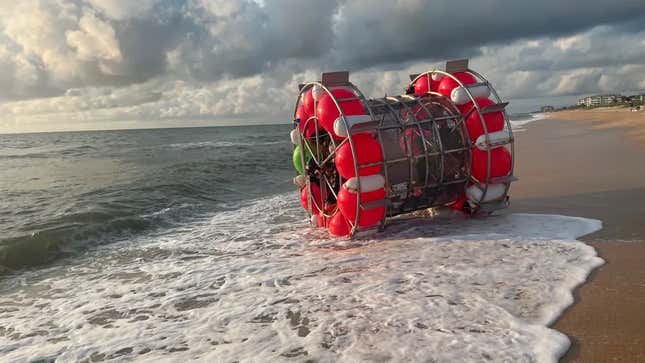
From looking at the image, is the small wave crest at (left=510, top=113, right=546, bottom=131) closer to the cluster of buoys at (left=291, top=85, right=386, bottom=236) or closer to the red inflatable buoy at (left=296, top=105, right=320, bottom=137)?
the red inflatable buoy at (left=296, top=105, right=320, bottom=137)

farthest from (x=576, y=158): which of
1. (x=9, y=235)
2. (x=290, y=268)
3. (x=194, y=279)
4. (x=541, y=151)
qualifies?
(x=9, y=235)

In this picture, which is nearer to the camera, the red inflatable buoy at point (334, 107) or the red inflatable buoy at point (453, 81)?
the red inflatable buoy at point (334, 107)

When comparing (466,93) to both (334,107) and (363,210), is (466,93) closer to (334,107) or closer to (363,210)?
(334,107)

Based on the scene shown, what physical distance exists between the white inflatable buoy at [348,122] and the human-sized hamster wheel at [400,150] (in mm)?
15

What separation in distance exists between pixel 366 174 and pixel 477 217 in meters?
2.92

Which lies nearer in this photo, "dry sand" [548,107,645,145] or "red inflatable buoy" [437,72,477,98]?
"red inflatable buoy" [437,72,477,98]

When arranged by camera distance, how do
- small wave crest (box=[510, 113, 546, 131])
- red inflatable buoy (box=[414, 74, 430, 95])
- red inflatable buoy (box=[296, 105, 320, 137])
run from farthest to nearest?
small wave crest (box=[510, 113, 546, 131]), red inflatable buoy (box=[414, 74, 430, 95]), red inflatable buoy (box=[296, 105, 320, 137])

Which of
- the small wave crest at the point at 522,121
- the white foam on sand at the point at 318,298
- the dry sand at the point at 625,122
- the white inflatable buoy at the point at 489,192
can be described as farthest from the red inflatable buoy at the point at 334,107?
the small wave crest at the point at 522,121

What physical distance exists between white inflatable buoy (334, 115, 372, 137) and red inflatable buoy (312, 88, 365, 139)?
0.25 m

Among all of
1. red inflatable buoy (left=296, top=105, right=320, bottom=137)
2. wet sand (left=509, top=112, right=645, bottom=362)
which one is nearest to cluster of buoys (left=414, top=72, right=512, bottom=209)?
wet sand (left=509, top=112, right=645, bottom=362)

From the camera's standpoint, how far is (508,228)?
7.93m

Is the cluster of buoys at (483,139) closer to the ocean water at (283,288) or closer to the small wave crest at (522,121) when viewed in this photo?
the ocean water at (283,288)

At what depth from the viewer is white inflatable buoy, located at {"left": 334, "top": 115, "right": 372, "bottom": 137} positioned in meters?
7.20

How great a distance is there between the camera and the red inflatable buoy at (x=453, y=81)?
28.8 feet
